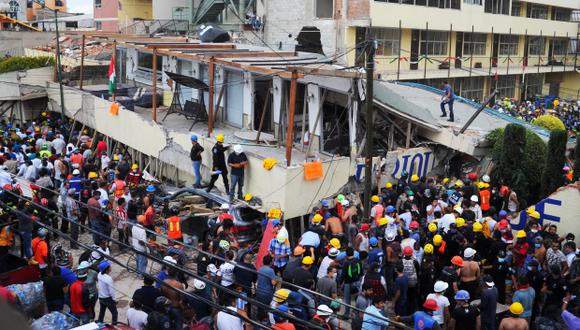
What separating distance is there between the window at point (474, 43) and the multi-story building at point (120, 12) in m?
24.7

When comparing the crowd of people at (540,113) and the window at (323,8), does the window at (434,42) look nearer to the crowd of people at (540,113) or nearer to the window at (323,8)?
the crowd of people at (540,113)

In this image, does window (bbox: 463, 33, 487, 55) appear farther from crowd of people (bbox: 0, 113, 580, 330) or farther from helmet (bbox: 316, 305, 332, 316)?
helmet (bbox: 316, 305, 332, 316)

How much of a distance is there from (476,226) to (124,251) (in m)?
8.55

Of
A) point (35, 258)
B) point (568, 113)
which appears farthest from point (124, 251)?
point (568, 113)

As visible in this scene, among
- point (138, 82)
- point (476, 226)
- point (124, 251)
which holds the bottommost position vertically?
A: point (124, 251)

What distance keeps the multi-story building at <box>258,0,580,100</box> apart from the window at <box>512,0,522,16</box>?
0.08 metres

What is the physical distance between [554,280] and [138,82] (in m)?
19.6

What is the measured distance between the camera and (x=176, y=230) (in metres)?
12.8

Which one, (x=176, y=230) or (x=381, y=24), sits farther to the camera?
(x=381, y=24)

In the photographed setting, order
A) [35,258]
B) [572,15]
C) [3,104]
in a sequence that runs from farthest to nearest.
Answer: [572,15] < [3,104] < [35,258]

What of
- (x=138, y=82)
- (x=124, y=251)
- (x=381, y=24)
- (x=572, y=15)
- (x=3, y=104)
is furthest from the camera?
(x=572, y=15)

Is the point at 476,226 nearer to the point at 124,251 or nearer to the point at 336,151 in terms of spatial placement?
the point at 336,151

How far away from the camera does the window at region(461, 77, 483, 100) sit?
40750 millimetres

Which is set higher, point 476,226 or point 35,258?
point 476,226
